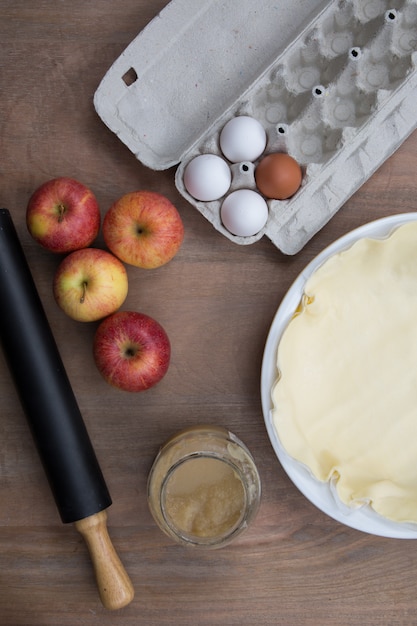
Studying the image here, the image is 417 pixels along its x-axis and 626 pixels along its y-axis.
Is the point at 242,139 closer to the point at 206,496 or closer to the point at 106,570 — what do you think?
the point at 206,496

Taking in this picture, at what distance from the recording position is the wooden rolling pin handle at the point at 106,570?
33.6 inches

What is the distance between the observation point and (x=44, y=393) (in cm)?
81

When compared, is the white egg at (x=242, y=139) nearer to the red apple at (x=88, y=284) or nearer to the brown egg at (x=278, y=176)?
the brown egg at (x=278, y=176)

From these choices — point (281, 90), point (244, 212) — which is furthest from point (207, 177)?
point (281, 90)

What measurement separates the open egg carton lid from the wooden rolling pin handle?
1.48ft

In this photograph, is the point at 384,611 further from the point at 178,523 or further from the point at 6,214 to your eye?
the point at 6,214

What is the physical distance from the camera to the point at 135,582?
2.99 feet

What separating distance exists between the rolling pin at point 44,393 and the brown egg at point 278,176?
0.34m

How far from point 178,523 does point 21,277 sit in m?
0.39

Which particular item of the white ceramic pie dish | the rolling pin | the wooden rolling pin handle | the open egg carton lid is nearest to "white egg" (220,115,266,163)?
the open egg carton lid

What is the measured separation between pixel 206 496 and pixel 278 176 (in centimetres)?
43

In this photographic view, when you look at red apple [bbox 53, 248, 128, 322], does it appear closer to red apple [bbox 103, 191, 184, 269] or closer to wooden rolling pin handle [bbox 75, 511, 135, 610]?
red apple [bbox 103, 191, 184, 269]

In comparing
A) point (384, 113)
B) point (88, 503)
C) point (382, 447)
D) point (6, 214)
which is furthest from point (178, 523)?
point (384, 113)

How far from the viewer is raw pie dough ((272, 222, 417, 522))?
0.83 m
